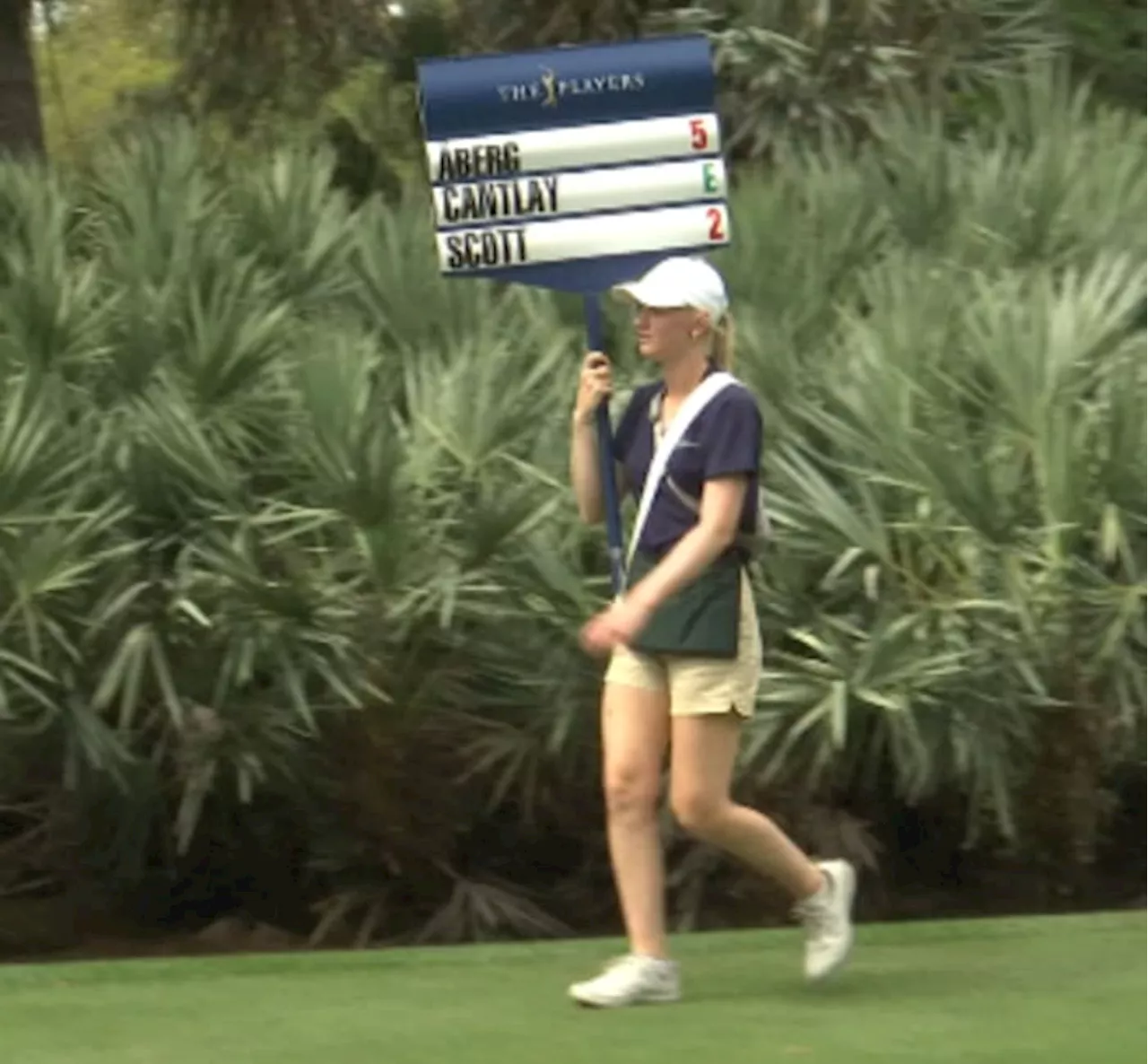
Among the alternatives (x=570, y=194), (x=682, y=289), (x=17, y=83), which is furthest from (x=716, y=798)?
(x=17, y=83)

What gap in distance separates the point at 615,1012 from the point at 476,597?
92.6 inches

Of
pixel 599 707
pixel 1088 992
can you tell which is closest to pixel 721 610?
pixel 1088 992

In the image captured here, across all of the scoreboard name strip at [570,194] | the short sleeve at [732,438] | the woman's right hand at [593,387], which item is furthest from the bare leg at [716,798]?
the scoreboard name strip at [570,194]

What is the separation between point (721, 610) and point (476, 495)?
2.56 metres

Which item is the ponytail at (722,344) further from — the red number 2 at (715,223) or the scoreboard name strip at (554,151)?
the scoreboard name strip at (554,151)

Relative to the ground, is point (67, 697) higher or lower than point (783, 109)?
lower

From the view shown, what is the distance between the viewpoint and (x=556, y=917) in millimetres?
9414

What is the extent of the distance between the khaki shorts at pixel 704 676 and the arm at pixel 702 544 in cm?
23

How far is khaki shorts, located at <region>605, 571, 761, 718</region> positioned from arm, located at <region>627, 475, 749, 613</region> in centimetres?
23

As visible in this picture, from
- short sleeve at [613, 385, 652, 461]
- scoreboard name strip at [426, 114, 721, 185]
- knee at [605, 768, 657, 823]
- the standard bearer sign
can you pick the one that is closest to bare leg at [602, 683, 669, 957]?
knee at [605, 768, 657, 823]

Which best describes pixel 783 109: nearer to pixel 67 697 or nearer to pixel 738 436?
pixel 67 697

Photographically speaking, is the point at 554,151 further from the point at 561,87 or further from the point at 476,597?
the point at 476,597

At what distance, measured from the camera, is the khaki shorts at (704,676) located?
6703mm

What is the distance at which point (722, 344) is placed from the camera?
6.89 metres
